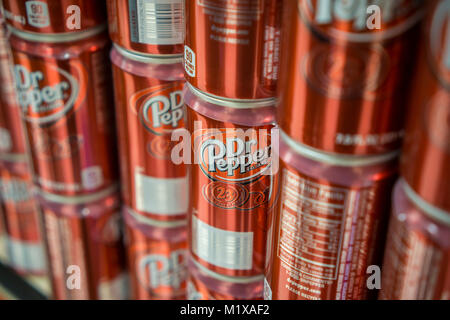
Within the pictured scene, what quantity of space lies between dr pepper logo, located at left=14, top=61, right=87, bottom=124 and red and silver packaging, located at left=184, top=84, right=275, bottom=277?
314 mm

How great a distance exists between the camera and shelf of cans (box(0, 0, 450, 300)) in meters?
0.64

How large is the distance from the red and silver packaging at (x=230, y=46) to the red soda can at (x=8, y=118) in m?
0.77

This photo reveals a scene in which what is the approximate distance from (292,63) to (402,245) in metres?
0.29

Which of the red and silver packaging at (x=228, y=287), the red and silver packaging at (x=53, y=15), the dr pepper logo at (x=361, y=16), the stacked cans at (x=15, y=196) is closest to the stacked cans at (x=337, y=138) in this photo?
the dr pepper logo at (x=361, y=16)

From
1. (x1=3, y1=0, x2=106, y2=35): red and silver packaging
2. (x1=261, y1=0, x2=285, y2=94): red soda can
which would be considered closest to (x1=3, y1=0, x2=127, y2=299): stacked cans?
(x1=3, y1=0, x2=106, y2=35): red and silver packaging

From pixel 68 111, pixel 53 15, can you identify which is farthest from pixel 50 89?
pixel 53 15

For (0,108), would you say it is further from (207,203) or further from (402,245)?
(402,245)

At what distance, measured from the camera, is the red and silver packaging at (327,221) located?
28.5 inches

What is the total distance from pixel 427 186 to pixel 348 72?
0.56 ft

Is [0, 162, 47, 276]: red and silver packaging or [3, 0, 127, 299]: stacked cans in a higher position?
[3, 0, 127, 299]: stacked cans

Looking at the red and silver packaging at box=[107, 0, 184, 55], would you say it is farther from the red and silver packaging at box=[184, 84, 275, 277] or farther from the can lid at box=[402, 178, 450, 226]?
the can lid at box=[402, 178, 450, 226]
